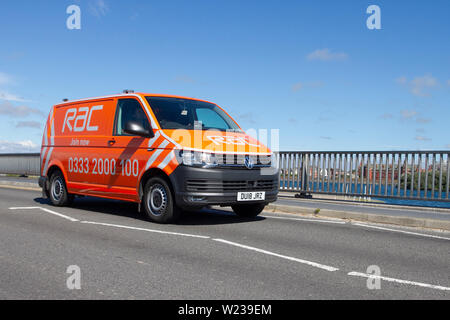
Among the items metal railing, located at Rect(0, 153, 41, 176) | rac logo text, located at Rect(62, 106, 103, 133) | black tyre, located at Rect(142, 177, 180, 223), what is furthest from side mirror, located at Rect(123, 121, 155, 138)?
metal railing, located at Rect(0, 153, 41, 176)

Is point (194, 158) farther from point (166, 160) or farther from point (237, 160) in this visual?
point (237, 160)

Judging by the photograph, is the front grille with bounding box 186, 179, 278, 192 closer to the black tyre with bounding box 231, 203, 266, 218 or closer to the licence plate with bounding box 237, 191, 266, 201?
the licence plate with bounding box 237, 191, 266, 201

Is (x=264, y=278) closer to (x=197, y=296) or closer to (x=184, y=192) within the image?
(x=197, y=296)

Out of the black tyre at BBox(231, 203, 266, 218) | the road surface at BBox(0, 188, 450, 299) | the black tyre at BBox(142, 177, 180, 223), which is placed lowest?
the road surface at BBox(0, 188, 450, 299)

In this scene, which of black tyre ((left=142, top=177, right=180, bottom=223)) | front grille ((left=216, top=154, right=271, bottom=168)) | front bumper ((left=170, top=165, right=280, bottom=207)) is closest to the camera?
front bumper ((left=170, top=165, right=280, bottom=207))

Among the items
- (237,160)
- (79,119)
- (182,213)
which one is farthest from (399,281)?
(79,119)

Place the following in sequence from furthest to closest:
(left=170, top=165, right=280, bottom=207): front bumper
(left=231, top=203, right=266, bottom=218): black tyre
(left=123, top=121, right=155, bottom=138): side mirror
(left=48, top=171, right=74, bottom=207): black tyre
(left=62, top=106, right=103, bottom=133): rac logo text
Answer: (left=48, top=171, right=74, bottom=207): black tyre < (left=62, top=106, right=103, bottom=133): rac logo text < (left=231, top=203, right=266, bottom=218): black tyre < (left=123, top=121, right=155, bottom=138): side mirror < (left=170, top=165, right=280, bottom=207): front bumper

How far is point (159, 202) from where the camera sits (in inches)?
301

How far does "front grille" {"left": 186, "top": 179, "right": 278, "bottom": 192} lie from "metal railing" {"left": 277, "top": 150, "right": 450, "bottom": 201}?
17.0 ft

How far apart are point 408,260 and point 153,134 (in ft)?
14.1

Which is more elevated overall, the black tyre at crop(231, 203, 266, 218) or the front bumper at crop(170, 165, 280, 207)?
the front bumper at crop(170, 165, 280, 207)

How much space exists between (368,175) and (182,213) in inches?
209

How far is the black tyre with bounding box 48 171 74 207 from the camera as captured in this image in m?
9.85

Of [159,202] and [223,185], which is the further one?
[159,202]
